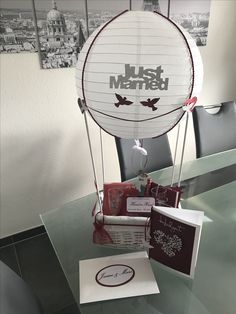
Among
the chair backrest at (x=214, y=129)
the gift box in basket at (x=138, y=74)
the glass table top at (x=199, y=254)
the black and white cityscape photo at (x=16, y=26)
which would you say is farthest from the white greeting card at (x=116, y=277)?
the black and white cityscape photo at (x=16, y=26)

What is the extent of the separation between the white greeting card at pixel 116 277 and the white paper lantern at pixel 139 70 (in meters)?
0.42

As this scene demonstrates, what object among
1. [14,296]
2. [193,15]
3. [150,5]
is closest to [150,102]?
[14,296]

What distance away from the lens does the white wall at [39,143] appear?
166cm

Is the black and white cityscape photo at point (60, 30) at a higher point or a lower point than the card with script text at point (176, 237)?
higher

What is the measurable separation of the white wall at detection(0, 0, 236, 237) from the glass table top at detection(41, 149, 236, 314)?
2.33 ft

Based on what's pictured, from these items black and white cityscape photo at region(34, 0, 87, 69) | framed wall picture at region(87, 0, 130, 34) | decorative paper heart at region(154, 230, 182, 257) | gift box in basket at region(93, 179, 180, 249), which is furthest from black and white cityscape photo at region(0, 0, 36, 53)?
decorative paper heart at region(154, 230, 182, 257)

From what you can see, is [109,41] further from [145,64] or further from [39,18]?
[39,18]

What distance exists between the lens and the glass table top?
2.49 ft

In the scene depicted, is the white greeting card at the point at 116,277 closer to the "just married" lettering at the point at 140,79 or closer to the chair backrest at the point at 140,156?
the "just married" lettering at the point at 140,79

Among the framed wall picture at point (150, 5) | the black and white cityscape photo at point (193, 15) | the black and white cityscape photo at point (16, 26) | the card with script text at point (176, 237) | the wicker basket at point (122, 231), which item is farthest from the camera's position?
the black and white cityscape photo at point (193, 15)

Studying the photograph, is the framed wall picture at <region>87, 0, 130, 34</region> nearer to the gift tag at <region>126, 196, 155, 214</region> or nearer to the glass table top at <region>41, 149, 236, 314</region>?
the glass table top at <region>41, 149, 236, 314</region>

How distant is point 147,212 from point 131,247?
0.13 metres

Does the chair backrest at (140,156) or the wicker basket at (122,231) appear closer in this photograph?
the wicker basket at (122,231)

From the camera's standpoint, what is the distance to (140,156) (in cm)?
159
